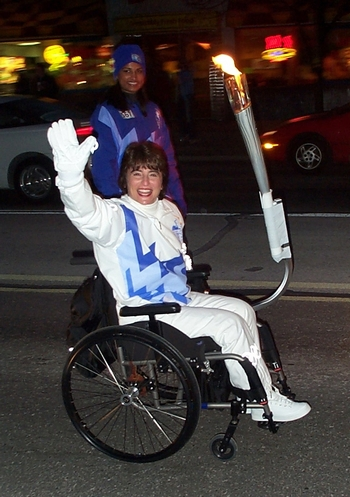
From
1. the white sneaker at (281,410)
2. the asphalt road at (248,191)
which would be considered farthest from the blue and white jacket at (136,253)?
the asphalt road at (248,191)

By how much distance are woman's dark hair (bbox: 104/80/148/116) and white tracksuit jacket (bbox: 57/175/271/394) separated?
1117mm

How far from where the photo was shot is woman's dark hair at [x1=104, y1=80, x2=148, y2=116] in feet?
16.7

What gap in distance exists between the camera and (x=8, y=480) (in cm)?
395

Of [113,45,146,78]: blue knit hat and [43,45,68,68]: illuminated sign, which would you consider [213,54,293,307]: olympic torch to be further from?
[43,45,68,68]: illuminated sign

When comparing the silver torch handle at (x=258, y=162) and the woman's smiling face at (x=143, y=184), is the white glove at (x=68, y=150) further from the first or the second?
the silver torch handle at (x=258, y=162)

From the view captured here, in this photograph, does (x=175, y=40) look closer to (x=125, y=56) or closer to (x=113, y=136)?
(x=125, y=56)

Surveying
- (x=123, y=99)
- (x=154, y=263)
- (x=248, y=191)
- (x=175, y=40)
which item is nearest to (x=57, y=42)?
(x=175, y=40)

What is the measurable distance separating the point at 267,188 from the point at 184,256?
0.61m

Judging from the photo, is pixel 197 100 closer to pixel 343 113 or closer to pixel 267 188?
pixel 343 113

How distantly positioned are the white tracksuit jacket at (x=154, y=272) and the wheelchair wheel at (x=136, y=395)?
214mm

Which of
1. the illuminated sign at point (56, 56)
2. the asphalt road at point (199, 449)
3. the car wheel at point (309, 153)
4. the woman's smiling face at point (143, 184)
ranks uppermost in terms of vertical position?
the illuminated sign at point (56, 56)

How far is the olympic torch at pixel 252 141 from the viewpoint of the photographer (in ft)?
12.1

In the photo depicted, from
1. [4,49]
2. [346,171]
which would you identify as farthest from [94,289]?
[4,49]

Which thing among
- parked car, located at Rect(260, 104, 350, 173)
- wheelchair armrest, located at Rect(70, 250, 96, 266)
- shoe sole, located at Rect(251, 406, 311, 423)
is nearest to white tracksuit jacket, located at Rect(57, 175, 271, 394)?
shoe sole, located at Rect(251, 406, 311, 423)
